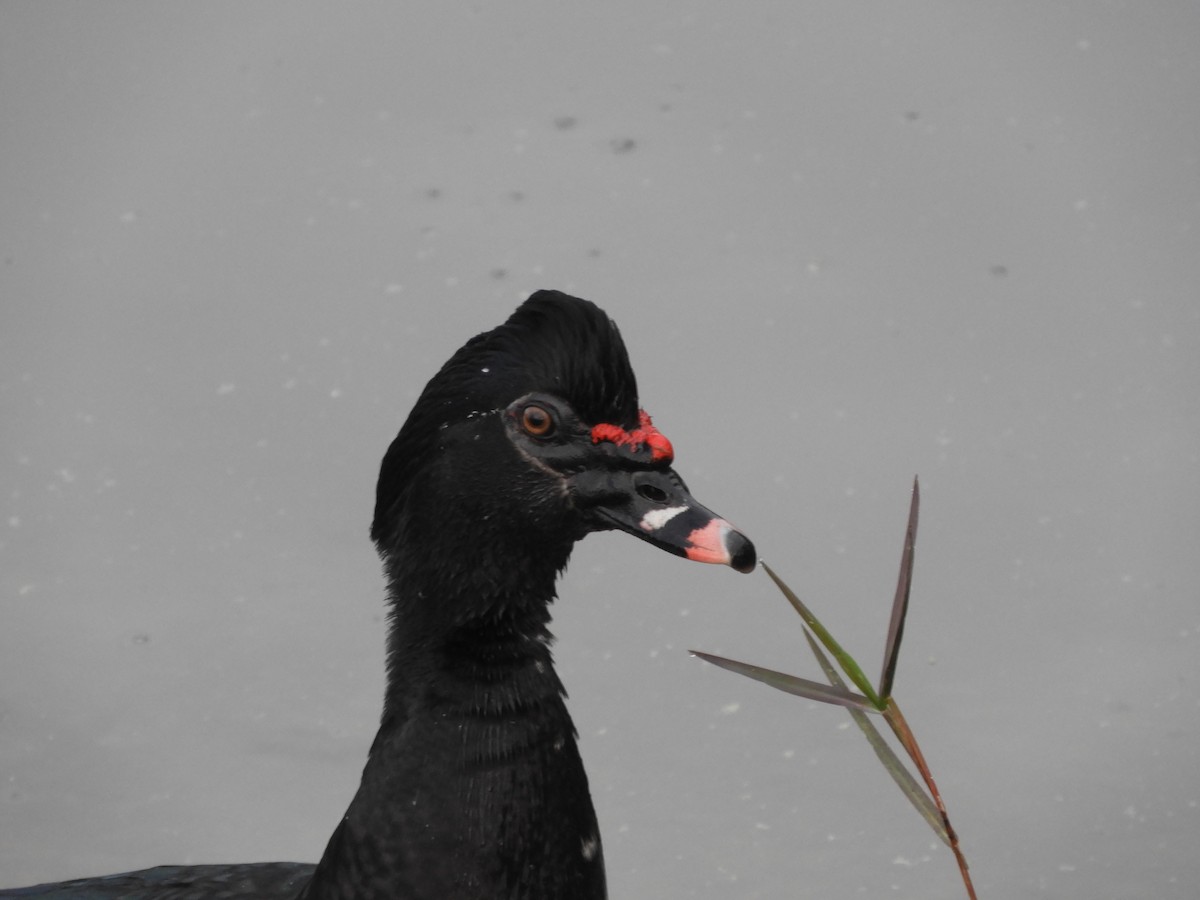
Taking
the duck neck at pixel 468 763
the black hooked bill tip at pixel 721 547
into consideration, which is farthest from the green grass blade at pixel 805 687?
the duck neck at pixel 468 763

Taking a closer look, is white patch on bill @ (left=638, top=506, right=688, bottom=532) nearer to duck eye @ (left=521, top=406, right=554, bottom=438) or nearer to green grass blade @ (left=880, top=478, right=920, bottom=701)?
duck eye @ (left=521, top=406, right=554, bottom=438)

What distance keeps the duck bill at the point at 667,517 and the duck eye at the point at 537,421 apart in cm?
8

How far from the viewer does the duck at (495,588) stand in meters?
2.34

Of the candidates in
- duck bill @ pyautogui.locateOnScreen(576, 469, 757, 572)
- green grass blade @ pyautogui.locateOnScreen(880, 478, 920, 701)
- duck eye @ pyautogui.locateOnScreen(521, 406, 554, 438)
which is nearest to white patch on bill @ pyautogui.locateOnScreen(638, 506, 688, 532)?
duck bill @ pyautogui.locateOnScreen(576, 469, 757, 572)

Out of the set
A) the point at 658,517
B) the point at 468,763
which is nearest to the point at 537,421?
the point at 658,517

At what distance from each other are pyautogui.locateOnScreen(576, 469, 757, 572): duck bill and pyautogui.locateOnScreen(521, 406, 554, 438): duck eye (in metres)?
0.08

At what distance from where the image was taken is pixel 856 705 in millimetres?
2193

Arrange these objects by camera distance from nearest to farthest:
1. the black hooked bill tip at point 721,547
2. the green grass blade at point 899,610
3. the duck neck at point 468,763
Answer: the green grass blade at point 899,610, the black hooked bill tip at point 721,547, the duck neck at point 468,763

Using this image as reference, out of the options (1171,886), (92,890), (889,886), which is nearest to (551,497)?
(92,890)

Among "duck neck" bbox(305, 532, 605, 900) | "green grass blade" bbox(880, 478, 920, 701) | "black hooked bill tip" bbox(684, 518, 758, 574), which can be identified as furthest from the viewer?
"duck neck" bbox(305, 532, 605, 900)

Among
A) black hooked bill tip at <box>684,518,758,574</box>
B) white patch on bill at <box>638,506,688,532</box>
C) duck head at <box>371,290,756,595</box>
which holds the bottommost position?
black hooked bill tip at <box>684,518,758,574</box>

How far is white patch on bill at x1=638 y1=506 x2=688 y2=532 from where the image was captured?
230 centimetres

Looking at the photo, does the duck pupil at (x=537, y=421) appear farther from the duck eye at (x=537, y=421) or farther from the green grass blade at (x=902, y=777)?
the green grass blade at (x=902, y=777)

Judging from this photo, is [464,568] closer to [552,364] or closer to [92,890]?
[552,364]
